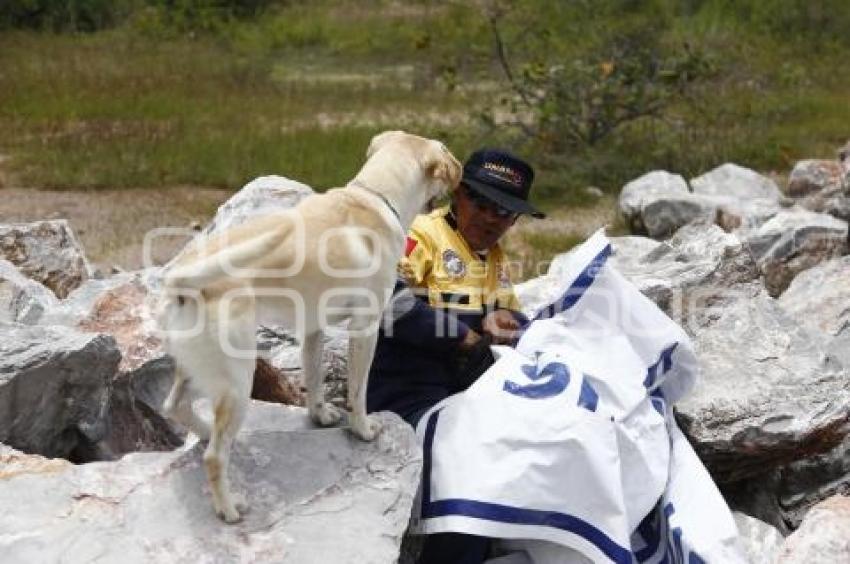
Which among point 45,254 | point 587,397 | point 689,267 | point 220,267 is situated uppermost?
point 220,267

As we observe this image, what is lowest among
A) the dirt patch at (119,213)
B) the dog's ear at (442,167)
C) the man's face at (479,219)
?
the dirt patch at (119,213)

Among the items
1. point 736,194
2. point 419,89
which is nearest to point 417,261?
point 736,194

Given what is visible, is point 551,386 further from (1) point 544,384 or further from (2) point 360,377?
(2) point 360,377

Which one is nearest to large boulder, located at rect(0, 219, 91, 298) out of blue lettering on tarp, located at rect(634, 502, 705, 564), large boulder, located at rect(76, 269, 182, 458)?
large boulder, located at rect(76, 269, 182, 458)

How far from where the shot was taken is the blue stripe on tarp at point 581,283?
132 inches

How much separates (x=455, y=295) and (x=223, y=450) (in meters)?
1.04

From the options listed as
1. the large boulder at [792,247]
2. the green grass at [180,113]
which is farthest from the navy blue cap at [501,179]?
the green grass at [180,113]

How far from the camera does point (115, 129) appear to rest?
39.2ft

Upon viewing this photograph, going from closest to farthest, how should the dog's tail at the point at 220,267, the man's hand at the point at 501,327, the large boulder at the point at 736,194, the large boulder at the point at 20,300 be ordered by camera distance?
the dog's tail at the point at 220,267 < the man's hand at the point at 501,327 < the large boulder at the point at 20,300 < the large boulder at the point at 736,194

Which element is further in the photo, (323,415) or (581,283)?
(581,283)

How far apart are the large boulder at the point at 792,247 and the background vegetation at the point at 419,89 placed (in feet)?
11.2

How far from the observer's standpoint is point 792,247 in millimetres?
6910

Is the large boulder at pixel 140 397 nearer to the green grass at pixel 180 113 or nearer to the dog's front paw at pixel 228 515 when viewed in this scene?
the dog's front paw at pixel 228 515

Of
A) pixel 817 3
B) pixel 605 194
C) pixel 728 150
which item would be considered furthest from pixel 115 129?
pixel 817 3
